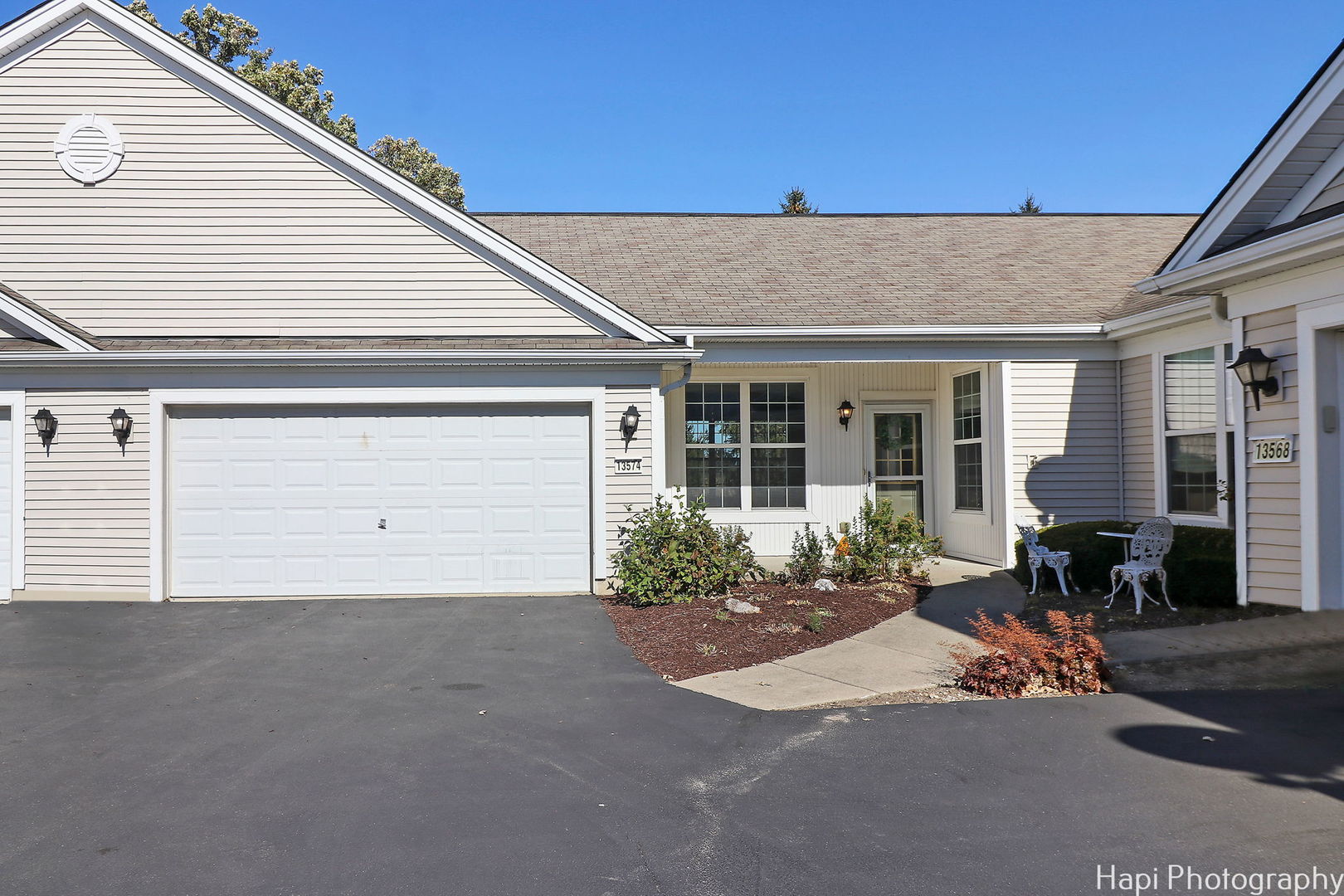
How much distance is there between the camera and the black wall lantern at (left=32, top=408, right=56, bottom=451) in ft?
35.9

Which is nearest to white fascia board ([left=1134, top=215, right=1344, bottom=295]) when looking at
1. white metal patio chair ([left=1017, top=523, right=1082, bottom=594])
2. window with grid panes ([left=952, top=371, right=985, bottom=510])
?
white metal patio chair ([left=1017, top=523, right=1082, bottom=594])

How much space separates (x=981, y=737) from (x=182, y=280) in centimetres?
1032

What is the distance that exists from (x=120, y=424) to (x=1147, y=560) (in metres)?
10.8

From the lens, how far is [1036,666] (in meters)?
6.82

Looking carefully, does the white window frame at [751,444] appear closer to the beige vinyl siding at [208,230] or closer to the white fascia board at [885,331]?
the white fascia board at [885,331]

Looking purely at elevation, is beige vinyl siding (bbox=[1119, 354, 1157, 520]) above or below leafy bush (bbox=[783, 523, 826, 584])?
above

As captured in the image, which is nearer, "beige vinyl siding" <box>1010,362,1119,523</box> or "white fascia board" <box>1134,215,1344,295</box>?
"white fascia board" <box>1134,215,1344,295</box>

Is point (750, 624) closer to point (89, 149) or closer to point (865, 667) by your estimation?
point (865, 667)

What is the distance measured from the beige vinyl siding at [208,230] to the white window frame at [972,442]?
528cm

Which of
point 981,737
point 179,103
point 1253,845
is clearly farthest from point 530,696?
point 179,103

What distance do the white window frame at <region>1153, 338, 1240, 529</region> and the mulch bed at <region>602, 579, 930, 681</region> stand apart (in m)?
3.09

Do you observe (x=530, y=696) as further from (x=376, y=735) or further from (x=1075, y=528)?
(x=1075, y=528)

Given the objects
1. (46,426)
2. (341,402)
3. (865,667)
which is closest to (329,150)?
(341,402)

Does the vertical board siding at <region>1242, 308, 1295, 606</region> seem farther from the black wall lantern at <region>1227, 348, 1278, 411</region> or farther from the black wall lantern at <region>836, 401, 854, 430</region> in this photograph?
the black wall lantern at <region>836, 401, 854, 430</region>
